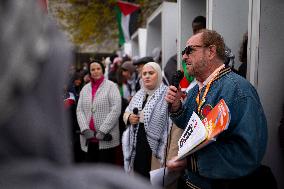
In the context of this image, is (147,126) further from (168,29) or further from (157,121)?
(168,29)

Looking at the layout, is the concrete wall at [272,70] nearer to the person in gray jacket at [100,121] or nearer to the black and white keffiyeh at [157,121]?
the black and white keffiyeh at [157,121]

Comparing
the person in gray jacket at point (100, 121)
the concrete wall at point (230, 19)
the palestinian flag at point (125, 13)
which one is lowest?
the person in gray jacket at point (100, 121)

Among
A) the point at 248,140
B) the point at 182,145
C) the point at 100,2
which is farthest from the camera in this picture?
the point at 100,2

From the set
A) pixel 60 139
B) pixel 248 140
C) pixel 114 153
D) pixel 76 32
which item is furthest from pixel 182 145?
pixel 76 32

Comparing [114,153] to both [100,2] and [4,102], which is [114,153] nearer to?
[4,102]

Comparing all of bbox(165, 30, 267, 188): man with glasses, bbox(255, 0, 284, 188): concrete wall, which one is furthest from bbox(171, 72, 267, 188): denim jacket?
bbox(255, 0, 284, 188): concrete wall

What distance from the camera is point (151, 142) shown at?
3.62 m

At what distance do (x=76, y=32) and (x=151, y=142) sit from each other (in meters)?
18.6

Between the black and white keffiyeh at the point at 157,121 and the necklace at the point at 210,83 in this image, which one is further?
the black and white keffiyeh at the point at 157,121

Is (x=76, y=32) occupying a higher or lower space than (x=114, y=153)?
higher

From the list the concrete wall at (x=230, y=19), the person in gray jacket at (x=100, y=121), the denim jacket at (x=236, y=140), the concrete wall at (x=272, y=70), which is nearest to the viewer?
the denim jacket at (x=236, y=140)

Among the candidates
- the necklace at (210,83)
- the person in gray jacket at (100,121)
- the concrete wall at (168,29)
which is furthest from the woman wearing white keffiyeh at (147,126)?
the concrete wall at (168,29)

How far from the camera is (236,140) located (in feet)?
6.79

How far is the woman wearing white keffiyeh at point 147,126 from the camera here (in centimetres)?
360
